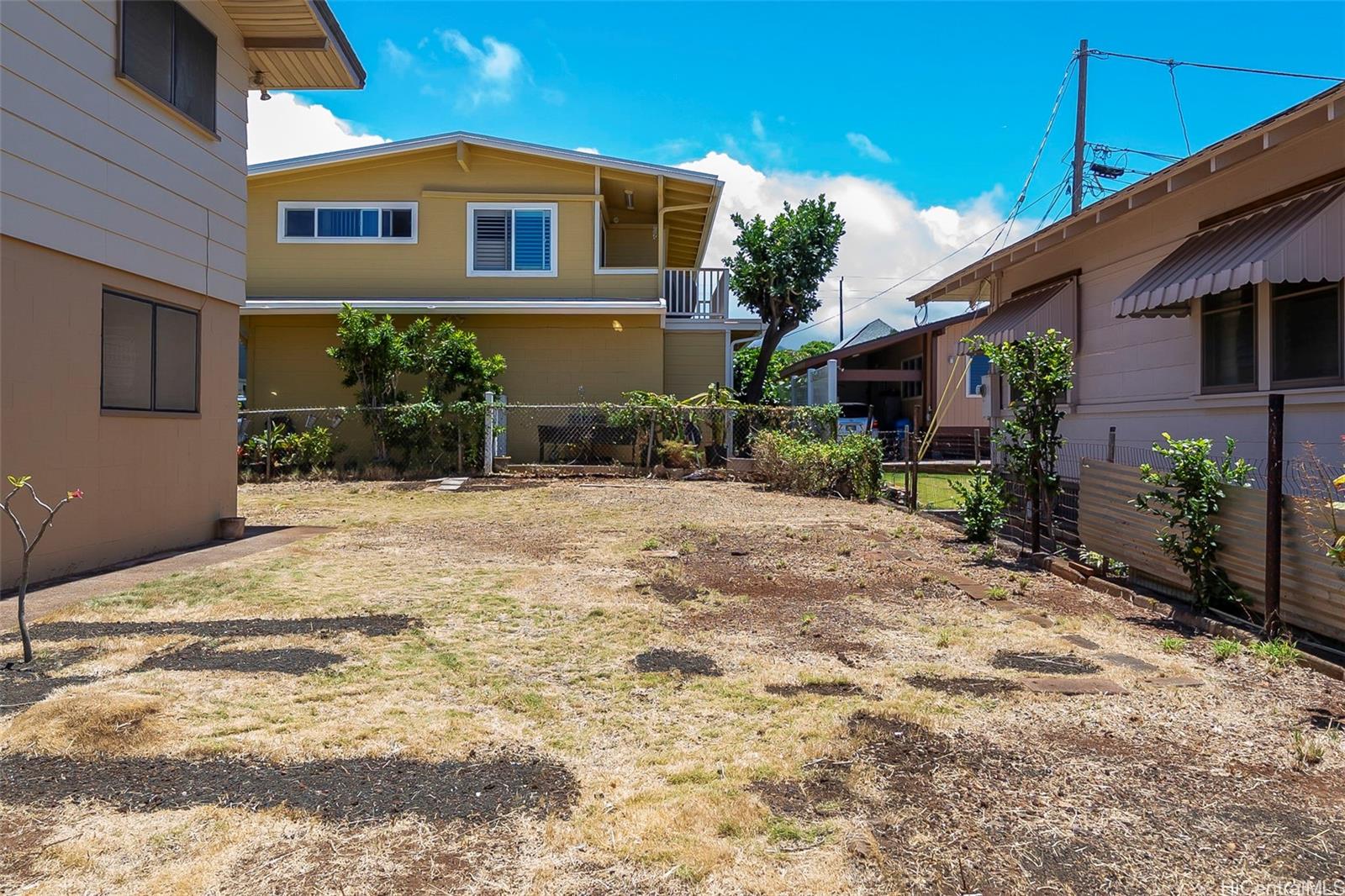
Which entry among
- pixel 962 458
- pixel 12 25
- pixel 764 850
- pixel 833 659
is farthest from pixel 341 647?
pixel 962 458

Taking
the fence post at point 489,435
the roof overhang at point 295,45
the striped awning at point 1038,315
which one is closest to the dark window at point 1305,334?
the striped awning at point 1038,315

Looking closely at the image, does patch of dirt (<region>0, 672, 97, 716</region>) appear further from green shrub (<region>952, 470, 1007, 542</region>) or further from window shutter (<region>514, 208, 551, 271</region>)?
window shutter (<region>514, 208, 551, 271</region>)

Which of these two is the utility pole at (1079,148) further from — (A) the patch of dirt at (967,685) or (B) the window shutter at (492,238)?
(A) the patch of dirt at (967,685)

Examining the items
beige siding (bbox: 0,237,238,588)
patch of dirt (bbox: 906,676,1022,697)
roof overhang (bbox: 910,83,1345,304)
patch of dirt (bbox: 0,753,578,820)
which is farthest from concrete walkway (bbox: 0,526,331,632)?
roof overhang (bbox: 910,83,1345,304)

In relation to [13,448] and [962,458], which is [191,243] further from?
[962,458]

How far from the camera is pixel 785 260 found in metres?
21.3

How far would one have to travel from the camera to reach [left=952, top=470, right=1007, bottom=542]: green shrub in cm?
959

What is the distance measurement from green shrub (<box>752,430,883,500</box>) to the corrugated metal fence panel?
6677mm

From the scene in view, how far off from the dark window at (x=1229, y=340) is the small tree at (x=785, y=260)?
536 inches

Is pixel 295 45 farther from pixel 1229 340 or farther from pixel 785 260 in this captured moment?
pixel 785 260

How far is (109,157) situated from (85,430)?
2.34 metres

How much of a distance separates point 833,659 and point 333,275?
1687 centimetres

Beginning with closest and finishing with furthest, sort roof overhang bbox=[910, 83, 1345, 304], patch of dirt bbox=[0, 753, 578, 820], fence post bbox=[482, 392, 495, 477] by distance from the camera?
patch of dirt bbox=[0, 753, 578, 820], roof overhang bbox=[910, 83, 1345, 304], fence post bbox=[482, 392, 495, 477]

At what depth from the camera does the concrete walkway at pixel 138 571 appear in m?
6.11
